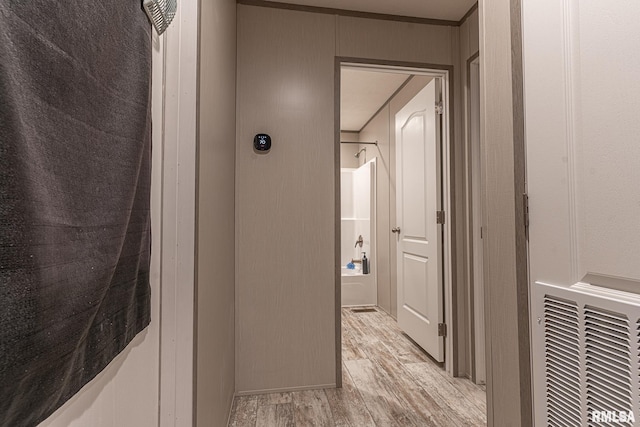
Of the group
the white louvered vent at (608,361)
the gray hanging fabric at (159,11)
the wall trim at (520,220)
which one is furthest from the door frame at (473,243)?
the gray hanging fabric at (159,11)

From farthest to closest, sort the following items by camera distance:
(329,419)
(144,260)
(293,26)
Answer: (293,26) → (329,419) → (144,260)

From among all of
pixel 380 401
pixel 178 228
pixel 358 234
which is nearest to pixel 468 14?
pixel 178 228

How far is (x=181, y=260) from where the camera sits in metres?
1.01

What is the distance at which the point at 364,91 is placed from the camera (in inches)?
148

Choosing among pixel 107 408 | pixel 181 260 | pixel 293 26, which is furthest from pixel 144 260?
pixel 293 26

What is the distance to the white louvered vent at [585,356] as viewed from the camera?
27.2 inches

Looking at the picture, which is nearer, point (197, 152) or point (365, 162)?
point (197, 152)

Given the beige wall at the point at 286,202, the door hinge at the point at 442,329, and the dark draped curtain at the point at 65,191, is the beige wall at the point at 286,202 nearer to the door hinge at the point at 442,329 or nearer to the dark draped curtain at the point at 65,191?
the door hinge at the point at 442,329

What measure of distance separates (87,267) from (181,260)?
49 centimetres

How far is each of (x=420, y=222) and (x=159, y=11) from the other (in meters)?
2.35

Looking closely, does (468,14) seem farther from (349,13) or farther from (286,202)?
(286,202)

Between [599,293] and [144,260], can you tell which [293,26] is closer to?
[144,260]

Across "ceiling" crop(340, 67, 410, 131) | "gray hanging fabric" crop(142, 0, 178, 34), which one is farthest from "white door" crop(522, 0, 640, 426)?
"ceiling" crop(340, 67, 410, 131)

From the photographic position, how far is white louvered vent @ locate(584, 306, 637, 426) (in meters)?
0.69
